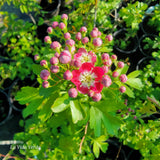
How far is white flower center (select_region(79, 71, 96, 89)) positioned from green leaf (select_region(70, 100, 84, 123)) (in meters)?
0.13

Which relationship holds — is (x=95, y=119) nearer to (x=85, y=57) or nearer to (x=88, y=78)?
(x=88, y=78)

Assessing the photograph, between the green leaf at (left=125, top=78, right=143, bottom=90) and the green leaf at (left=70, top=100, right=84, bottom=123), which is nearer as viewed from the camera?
the green leaf at (left=70, top=100, right=84, bottom=123)

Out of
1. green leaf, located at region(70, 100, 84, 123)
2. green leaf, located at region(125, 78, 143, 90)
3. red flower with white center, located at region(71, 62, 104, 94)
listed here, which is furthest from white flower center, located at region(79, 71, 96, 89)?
green leaf, located at region(125, 78, 143, 90)

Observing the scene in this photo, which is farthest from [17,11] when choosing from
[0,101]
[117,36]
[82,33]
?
[82,33]

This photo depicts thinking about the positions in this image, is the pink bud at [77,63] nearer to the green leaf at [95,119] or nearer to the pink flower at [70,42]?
the pink flower at [70,42]

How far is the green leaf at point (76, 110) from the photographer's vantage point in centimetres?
96

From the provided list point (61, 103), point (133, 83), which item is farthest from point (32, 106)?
point (133, 83)

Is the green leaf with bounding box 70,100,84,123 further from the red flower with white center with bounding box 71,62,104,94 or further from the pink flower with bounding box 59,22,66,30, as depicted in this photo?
the pink flower with bounding box 59,22,66,30

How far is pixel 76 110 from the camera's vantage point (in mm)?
980

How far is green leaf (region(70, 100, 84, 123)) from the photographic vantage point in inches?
37.8

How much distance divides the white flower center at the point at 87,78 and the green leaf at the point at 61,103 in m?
0.14

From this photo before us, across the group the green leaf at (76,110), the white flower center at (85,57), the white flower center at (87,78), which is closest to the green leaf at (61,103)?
the green leaf at (76,110)

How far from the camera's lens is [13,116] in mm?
2596

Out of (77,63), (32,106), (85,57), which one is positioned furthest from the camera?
(32,106)
